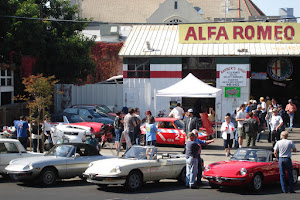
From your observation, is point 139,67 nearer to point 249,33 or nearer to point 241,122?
point 249,33

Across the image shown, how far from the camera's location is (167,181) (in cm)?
1449

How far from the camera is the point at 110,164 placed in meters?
12.4

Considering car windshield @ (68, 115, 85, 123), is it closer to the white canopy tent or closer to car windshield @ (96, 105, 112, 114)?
car windshield @ (96, 105, 112, 114)

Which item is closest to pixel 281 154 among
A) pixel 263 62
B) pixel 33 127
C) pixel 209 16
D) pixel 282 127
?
pixel 282 127

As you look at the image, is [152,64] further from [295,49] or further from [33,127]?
[33,127]

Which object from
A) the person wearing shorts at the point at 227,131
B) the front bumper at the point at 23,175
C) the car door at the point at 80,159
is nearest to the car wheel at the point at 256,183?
the car door at the point at 80,159

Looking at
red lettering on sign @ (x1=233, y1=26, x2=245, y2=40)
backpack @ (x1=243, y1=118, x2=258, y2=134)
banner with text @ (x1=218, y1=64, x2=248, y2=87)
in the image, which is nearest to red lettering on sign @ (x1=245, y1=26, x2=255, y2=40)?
red lettering on sign @ (x1=233, y1=26, x2=245, y2=40)

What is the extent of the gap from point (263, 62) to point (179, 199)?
812 inches

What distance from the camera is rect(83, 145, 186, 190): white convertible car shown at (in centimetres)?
1208

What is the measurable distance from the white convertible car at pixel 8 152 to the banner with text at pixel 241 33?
606 inches

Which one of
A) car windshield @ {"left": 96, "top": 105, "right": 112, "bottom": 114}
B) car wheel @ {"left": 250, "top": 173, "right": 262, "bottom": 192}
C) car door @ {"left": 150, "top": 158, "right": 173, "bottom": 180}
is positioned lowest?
car wheel @ {"left": 250, "top": 173, "right": 262, "bottom": 192}

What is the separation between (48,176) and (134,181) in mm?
2590

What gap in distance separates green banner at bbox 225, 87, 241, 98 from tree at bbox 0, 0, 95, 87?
A: 11869 mm

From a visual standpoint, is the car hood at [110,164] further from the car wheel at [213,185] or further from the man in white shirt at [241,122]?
the man in white shirt at [241,122]
